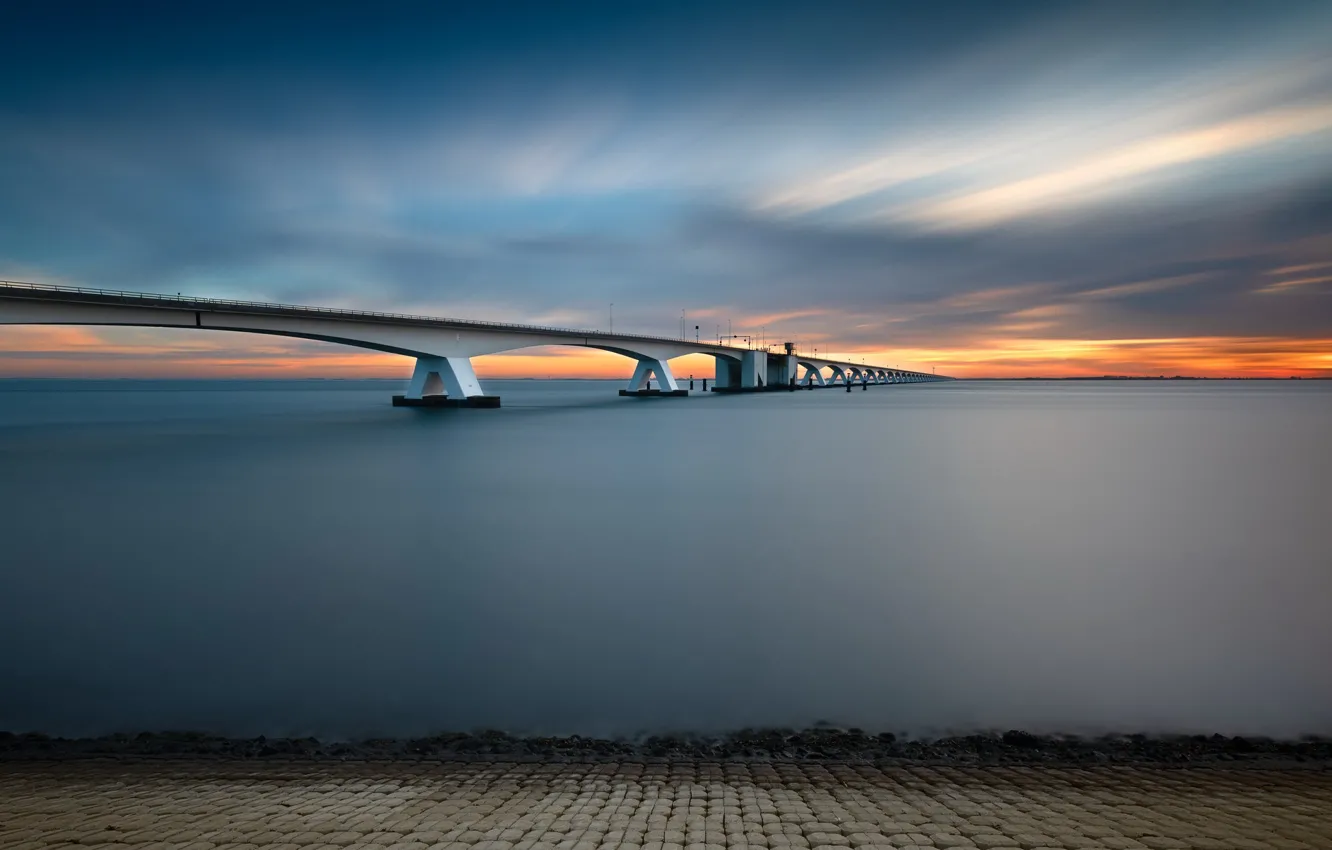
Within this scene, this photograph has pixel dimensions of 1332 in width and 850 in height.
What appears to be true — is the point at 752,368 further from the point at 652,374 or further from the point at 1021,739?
the point at 1021,739

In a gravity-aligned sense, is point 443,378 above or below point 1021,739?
above

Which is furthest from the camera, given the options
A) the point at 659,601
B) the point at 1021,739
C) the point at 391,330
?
the point at 391,330

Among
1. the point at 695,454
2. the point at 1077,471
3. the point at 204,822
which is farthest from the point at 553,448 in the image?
the point at 204,822

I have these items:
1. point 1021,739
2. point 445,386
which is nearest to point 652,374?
point 445,386

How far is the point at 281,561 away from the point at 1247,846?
13.6 meters

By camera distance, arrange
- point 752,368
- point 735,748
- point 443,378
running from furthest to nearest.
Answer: point 752,368 < point 443,378 < point 735,748

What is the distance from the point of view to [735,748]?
18.1 ft

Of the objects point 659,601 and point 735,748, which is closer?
point 735,748

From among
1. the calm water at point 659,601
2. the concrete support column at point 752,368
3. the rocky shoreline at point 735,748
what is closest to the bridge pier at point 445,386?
the calm water at point 659,601

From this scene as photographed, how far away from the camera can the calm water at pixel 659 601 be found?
647cm

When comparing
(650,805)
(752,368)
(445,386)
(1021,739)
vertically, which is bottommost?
(1021,739)

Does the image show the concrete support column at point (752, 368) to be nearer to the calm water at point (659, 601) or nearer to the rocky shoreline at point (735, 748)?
the calm water at point (659, 601)

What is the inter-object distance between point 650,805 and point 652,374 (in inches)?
3757

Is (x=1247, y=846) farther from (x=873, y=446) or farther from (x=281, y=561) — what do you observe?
(x=873, y=446)
